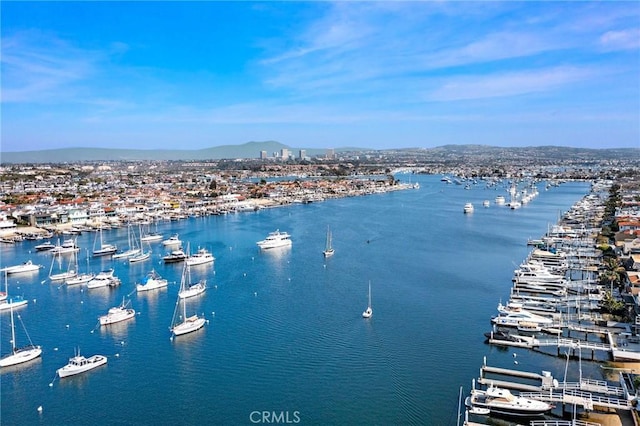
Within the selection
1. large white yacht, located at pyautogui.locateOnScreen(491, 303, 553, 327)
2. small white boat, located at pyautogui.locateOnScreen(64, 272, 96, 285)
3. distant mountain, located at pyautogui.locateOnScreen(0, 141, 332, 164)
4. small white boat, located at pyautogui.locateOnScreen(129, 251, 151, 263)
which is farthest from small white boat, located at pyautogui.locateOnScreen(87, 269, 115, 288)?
distant mountain, located at pyautogui.locateOnScreen(0, 141, 332, 164)

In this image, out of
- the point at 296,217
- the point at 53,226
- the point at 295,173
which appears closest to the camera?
the point at 53,226

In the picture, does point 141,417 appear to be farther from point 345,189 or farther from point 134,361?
point 345,189

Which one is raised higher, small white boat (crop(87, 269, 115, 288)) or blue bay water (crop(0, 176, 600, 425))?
small white boat (crop(87, 269, 115, 288))

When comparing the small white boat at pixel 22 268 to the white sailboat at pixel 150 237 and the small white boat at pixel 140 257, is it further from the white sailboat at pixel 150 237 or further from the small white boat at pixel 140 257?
the white sailboat at pixel 150 237

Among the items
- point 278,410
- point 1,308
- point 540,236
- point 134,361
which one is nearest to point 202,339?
point 134,361

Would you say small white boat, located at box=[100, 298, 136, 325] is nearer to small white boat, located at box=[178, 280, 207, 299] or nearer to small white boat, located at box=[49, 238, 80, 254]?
small white boat, located at box=[178, 280, 207, 299]
